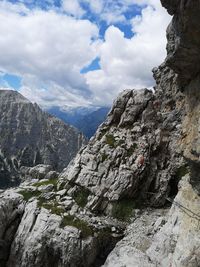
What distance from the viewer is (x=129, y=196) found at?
45.1 metres

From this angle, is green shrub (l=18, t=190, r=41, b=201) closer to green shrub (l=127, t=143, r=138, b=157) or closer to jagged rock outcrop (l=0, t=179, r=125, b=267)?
jagged rock outcrop (l=0, t=179, r=125, b=267)

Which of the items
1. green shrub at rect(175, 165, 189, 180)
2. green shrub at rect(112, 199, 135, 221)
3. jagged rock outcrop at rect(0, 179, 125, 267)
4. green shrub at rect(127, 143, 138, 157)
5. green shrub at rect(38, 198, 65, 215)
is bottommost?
jagged rock outcrop at rect(0, 179, 125, 267)

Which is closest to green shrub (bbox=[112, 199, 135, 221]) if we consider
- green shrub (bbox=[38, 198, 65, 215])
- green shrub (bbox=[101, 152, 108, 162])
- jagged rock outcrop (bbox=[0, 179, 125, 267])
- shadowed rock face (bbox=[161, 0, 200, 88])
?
jagged rock outcrop (bbox=[0, 179, 125, 267])

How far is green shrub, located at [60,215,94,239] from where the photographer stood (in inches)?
1454

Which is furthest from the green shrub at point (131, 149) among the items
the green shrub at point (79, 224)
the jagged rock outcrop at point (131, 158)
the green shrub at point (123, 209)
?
the green shrub at point (79, 224)

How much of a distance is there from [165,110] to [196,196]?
3676 cm

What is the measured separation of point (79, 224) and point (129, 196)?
376 inches

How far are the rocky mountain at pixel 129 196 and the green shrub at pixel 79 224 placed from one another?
11 centimetres

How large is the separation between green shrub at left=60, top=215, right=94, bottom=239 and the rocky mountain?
11 cm

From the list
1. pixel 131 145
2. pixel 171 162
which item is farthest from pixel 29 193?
pixel 171 162

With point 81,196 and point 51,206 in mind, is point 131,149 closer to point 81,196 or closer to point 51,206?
point 81,196

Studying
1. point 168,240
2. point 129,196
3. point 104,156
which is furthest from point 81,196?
point 168,240

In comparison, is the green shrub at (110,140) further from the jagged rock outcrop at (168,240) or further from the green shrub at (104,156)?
the jagged rock outcrop at (168,240)

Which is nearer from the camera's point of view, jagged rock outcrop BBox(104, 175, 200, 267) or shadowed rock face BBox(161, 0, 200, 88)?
shadowed rock face BBox(161, 0, 200, 88)
